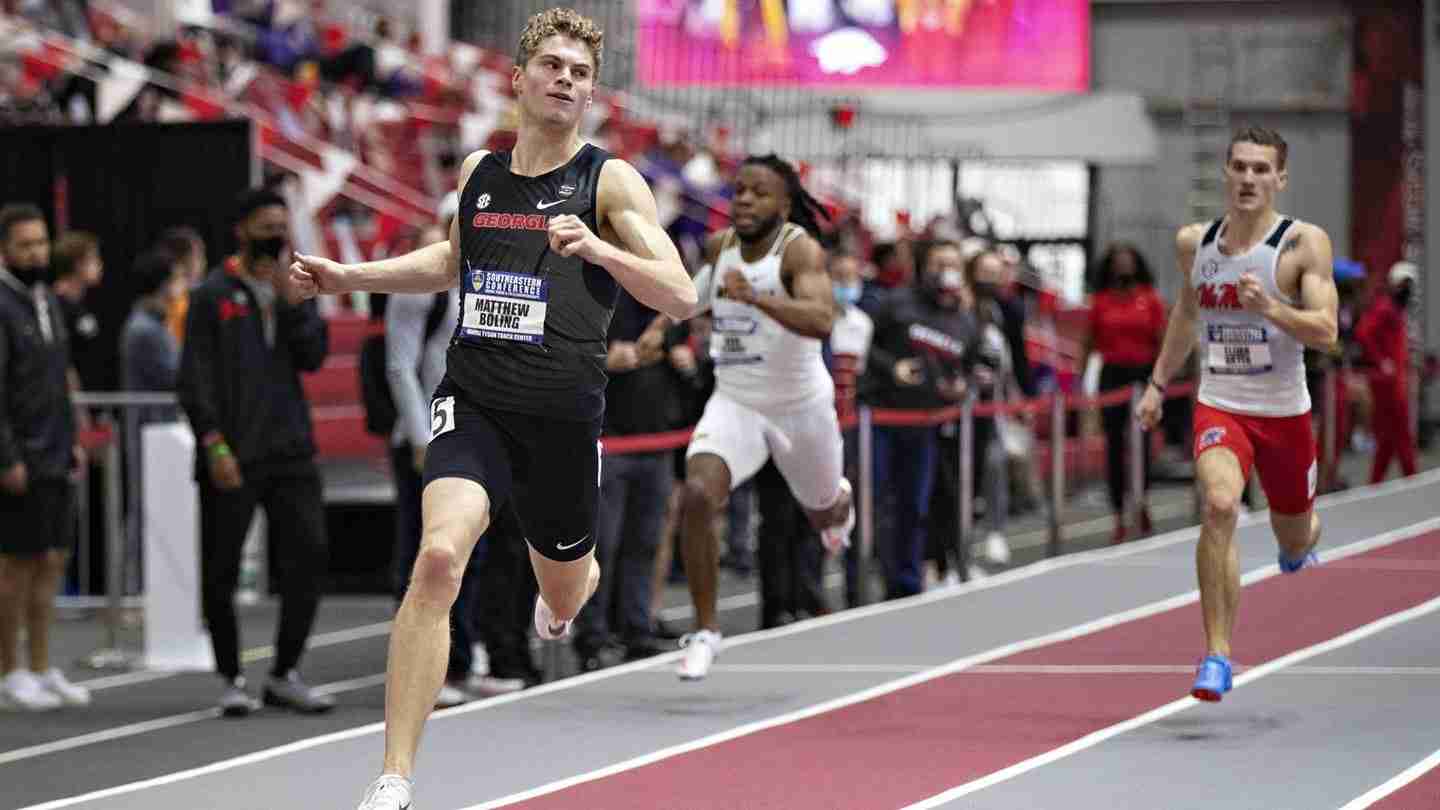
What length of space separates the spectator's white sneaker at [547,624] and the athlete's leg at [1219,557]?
240cm

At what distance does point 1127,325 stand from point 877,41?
58.0 feet

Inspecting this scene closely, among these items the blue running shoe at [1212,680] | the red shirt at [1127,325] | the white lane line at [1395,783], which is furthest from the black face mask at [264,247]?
the red shirt at [1127,325]

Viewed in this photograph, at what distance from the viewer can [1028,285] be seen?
2717cm

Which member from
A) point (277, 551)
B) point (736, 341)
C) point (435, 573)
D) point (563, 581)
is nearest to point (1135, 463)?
point (736, 341)

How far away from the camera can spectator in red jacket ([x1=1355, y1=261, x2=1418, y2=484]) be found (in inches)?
771

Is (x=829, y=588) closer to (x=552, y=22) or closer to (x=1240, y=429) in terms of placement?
(x=1240, y=429)

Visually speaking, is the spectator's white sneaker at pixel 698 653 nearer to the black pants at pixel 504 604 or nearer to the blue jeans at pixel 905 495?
the black pants at pixel 504 604

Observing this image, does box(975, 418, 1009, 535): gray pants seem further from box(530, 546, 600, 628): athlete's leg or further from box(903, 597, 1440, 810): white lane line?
box(530, 546, 600, 628): athlete's leg

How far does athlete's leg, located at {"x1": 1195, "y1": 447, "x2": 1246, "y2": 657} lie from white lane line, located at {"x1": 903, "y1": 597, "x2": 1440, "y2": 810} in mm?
418

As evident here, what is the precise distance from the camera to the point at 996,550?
1500 cm

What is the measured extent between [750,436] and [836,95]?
76.3 ft

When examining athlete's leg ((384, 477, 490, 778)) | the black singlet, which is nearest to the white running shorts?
the black singlet

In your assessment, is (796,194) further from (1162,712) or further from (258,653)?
(258,653)

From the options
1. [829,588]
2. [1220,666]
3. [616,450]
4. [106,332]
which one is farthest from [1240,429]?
[106,332]
